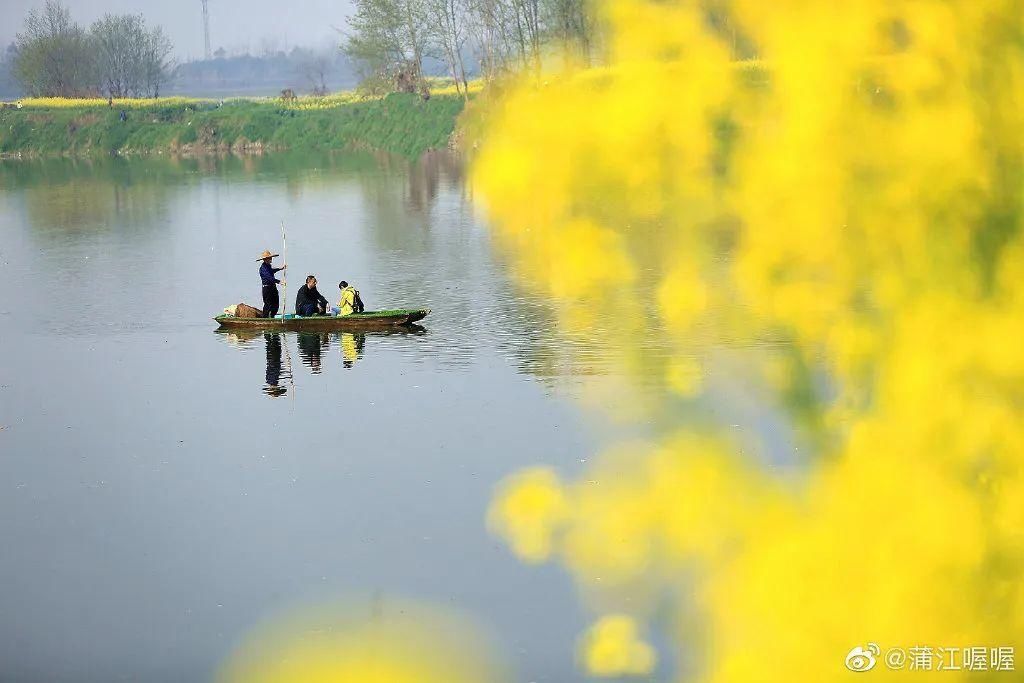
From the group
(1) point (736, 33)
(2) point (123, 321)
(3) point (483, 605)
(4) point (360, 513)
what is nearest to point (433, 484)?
(4) point (360, 513)

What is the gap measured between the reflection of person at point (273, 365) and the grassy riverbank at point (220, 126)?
56.9 m

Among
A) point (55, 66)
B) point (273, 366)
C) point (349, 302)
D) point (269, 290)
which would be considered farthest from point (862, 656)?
point (55, 66)

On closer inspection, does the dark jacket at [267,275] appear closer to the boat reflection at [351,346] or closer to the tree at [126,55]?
the boat reflection at [351,346]

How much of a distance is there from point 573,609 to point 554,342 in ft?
38.7

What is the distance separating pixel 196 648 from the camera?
1341 cm

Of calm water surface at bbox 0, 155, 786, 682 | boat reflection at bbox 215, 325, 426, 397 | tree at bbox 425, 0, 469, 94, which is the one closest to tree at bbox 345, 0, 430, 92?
tree at bbox 425, 0, 469, 94

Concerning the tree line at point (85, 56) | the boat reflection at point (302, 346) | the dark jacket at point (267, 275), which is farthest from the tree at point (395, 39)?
the boat reflection at point (302, 346)

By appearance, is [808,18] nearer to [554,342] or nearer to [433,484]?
[433,484]

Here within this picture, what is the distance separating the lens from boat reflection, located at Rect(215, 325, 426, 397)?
2398 cm

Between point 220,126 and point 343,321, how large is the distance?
2761 inches

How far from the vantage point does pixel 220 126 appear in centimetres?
9369

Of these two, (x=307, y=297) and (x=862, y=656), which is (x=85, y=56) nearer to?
(x=307, y=297)

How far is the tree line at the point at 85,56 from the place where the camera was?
12031cm

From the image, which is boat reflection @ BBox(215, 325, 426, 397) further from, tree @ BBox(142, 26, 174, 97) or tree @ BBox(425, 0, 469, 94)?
tree @ BBox(142, 26, 174, 97)
